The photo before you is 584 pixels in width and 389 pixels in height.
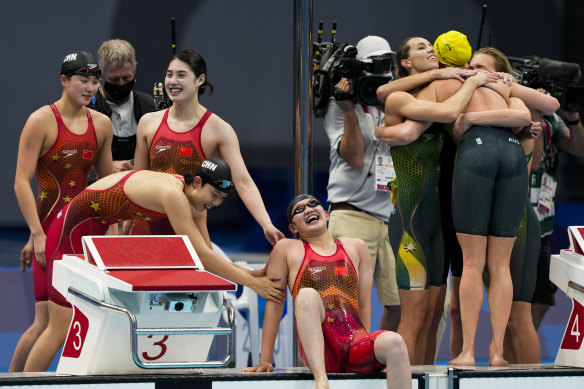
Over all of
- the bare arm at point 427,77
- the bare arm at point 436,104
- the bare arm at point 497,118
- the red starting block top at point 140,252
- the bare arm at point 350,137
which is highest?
the bare arm at point 427,77

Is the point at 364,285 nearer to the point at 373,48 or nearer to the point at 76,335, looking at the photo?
the point at 76,335

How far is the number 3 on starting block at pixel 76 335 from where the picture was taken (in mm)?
3670

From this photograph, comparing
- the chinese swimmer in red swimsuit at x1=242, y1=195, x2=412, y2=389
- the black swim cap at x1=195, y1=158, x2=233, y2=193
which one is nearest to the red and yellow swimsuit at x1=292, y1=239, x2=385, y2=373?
the chinese swimmer in red swimsuit at x1=242, y1=195, x2=412, y2=389

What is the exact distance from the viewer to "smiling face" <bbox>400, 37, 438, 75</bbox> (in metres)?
4.54

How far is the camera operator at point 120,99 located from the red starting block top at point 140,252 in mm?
1211

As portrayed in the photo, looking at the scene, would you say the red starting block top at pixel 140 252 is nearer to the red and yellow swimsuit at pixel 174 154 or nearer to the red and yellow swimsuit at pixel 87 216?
the red and yellow swimsuit at pixel 87 216

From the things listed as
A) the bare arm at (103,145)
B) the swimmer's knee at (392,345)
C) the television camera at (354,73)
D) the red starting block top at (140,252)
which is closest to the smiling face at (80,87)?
the bare arm at (103,145)

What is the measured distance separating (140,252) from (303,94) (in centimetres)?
127

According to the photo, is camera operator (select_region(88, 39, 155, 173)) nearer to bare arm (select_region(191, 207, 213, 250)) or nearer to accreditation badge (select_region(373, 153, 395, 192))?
bare arm (select_region(191, 207, 213, 250))

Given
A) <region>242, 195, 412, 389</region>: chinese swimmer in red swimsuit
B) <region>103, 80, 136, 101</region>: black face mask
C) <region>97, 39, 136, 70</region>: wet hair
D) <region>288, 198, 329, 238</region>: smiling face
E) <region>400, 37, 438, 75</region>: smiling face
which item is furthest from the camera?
<region>103, 80, 136, 101</region>: black face mask

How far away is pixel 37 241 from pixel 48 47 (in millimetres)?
2976

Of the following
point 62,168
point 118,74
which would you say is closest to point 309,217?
point 62,168

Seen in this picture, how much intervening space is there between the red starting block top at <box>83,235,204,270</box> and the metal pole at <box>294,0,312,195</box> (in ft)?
2.96

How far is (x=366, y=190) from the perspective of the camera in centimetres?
532
